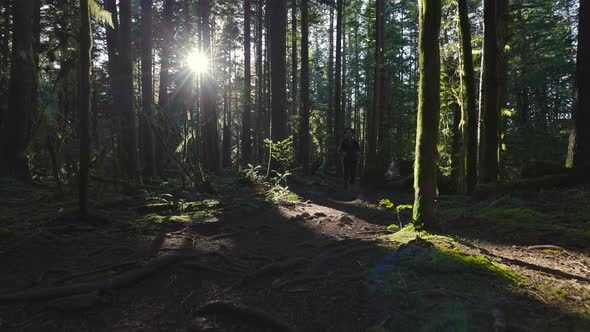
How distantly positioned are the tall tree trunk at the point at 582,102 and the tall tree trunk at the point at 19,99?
1584 centimetres

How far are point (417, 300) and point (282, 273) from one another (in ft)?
5.20

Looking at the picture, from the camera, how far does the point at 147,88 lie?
50.9 feet

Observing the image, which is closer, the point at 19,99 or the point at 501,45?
the point at 501,45

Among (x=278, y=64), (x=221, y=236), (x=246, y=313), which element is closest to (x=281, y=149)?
(x=278, y=64)

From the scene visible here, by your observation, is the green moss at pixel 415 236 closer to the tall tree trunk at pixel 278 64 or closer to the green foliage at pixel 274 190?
the green foliage at pixel 274 190

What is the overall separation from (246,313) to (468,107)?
9.58 meters

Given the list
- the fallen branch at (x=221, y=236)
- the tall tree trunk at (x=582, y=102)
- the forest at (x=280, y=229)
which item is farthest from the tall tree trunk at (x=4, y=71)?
the tall tree trunk at (x=582, y=102)

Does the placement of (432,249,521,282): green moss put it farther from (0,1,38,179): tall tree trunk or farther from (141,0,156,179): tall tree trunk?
(0,1,38,179): tall tree trunk

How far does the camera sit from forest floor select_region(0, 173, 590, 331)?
2.85 meters

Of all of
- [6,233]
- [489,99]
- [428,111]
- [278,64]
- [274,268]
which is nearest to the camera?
[274,268]

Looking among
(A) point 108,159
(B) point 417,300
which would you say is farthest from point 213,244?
(A) point 108,159

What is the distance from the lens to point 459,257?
355 centimetres

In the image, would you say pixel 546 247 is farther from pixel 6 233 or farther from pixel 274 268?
pixel 6 233

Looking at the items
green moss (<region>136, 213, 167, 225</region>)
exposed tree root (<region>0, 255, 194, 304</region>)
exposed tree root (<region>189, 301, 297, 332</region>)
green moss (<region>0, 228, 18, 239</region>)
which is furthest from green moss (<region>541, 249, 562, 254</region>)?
green moss (<region>0, 228, 18, 239</region>)
